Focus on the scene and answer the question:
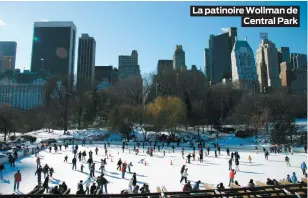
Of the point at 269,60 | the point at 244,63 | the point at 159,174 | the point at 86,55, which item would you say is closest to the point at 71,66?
the point at 86,55

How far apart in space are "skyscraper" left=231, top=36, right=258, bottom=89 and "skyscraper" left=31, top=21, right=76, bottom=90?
361ft

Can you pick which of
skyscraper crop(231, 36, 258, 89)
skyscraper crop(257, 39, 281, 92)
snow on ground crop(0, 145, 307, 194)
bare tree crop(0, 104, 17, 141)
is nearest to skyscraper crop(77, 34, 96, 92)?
skyscraper crop(231, 36, 258, 89)

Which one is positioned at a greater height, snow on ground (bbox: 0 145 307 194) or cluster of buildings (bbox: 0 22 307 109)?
cluster of buildings (bbox: 0 22 307 109)

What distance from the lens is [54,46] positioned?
18312 centimetres

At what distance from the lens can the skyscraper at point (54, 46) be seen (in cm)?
18175

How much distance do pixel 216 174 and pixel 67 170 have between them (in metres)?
11.5

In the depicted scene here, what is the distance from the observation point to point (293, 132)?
143ft

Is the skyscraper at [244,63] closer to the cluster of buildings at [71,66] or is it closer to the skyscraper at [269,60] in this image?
the cluster of buildings at [71,66]

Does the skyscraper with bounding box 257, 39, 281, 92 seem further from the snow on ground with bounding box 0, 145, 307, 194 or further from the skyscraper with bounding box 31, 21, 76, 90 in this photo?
the snow on ground with bounding box 0, 145, 307, 194

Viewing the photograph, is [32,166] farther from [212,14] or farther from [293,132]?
[293,132]

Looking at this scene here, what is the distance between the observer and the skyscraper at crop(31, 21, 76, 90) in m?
182

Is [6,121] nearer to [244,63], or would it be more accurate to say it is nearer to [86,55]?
[244,63]

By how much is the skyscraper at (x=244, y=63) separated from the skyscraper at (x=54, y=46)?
110006 millimetres

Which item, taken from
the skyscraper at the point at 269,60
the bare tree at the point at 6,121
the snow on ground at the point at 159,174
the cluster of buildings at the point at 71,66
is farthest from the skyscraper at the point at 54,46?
the snow on ground at the point at 159,174
